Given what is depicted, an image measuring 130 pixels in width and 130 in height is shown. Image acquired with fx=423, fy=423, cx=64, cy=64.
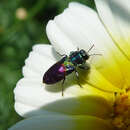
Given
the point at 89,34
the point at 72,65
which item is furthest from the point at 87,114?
the point at 89,34

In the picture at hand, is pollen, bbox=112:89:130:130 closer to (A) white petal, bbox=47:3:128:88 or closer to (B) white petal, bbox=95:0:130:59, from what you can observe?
(A) white petal, bbox=47:3:128:88

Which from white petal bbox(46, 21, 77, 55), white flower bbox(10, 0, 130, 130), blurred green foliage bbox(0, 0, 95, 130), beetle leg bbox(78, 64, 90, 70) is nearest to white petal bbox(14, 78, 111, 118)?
white flower bbox(10, 0, 130, 130)

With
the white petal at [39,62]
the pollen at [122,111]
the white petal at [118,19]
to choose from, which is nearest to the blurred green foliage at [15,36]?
the white petal at [39,62]

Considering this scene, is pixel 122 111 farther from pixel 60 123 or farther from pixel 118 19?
pixel 118 19

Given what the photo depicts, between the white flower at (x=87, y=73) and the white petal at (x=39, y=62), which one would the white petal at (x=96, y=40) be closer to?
the white flower at (x=87, y=73)

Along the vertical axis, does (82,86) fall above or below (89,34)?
below

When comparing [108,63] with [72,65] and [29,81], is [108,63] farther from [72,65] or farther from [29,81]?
[29,81]

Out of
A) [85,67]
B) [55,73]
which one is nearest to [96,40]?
[85,67]
